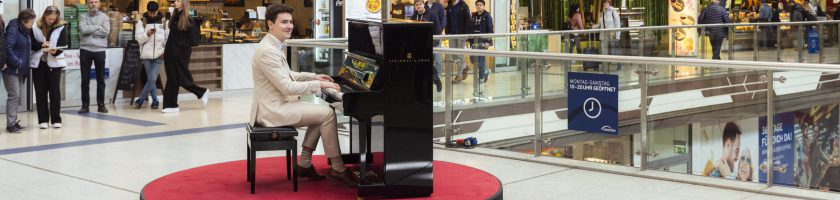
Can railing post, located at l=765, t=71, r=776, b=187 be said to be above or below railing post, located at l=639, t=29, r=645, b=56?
below

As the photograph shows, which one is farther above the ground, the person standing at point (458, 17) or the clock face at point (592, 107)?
the person standing at point (458, 17)

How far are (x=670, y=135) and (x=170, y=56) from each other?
693 centimetres

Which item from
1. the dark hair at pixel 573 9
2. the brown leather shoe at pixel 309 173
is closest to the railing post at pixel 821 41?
the dark hair at pixel 573 9

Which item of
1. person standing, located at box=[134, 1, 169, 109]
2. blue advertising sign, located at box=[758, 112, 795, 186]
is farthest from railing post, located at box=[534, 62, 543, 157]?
person standing, located at box=[134, 1, 169, 109]

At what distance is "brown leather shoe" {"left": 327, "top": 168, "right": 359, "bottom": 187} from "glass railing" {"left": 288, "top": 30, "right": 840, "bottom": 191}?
2153mm

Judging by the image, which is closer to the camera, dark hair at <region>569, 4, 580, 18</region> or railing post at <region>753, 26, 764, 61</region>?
railing post at <region>753, 26, 764, 61</region>

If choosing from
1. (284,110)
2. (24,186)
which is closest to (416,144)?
(284,110)

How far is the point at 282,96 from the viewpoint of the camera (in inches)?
264

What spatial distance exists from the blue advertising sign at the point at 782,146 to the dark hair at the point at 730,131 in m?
0.26

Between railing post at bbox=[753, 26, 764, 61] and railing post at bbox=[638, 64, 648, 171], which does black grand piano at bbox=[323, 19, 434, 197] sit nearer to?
railing post at bbox=[638, 64, 648, 171]

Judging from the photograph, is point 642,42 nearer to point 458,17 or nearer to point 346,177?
point 458,17

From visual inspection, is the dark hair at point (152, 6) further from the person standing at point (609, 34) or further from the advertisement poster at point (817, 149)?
the advertisement poster at point (817, 149)

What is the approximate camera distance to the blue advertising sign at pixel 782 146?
278 inches

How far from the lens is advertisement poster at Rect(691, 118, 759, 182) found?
7.25 metres
